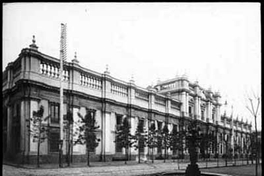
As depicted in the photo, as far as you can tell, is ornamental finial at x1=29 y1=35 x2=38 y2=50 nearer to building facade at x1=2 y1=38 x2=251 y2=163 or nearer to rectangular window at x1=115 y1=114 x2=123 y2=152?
building facade at x1=2 y1=38 x2=251 y2=163

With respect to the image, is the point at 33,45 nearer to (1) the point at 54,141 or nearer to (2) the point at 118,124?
(1) the point at 54,141

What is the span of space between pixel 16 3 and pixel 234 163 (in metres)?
11.7

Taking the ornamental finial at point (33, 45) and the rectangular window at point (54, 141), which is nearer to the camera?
the ornamental finial at point (33, 45)

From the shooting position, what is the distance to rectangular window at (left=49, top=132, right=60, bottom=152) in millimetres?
10758

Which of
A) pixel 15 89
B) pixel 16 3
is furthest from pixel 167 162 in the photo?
pixel 16 3

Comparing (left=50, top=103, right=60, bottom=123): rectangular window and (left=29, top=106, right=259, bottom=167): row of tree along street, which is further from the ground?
(left=50, top=103, right=60, bottom=123): rectangular window

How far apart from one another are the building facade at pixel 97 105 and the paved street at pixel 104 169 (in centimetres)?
46

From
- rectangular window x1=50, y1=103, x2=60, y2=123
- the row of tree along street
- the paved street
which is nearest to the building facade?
rectangular window x1=50, y1=103, x2=60, y2=123

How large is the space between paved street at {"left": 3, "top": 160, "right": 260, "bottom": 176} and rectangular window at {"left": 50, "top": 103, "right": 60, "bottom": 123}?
1.74 metres

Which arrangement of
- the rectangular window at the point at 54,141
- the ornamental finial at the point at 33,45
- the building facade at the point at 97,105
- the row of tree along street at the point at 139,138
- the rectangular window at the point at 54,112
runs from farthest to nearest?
the row of tree along street at the point at 139,138, the rectangular window at the point at 54,112, the rectangular window at the point at 54,141, the building facade at the point at 97,105, the ornamental finial at the point at 33,45

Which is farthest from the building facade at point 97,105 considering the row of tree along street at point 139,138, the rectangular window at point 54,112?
the row of tree along street at point 139,138

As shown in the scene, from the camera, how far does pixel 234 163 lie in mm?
13484

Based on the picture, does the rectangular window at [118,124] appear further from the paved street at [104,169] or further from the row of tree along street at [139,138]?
the paved street at [104,169]

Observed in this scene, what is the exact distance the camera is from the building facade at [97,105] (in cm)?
1000
